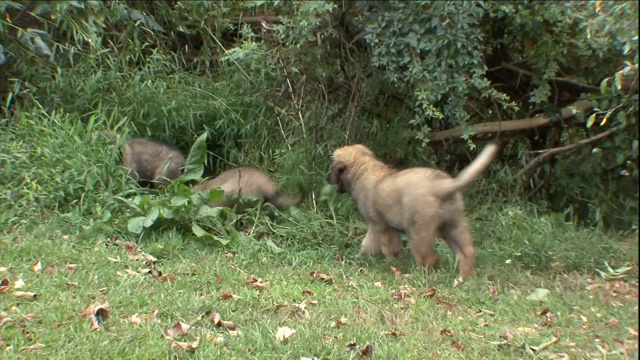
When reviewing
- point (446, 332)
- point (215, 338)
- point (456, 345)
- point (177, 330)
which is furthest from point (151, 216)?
point (456, 345)

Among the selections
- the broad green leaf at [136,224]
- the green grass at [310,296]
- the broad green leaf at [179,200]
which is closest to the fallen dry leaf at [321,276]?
the green grass at [310,296]

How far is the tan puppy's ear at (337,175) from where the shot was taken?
788 cm

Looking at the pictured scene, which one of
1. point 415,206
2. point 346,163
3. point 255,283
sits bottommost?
point 255,283

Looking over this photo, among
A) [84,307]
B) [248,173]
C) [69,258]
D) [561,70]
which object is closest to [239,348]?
[84,307]

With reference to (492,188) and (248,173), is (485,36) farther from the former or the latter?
(248,173)

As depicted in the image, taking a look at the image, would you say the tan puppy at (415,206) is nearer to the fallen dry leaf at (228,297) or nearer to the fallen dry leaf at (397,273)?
the fallen dry leaf at (397,273)

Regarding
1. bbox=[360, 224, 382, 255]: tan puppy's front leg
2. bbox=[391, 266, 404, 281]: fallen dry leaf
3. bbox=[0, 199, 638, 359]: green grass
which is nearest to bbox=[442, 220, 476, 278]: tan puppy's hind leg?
bbox=[0, 199, 638, 359]: green grass

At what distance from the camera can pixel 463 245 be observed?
283 inches

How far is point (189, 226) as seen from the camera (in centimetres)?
765

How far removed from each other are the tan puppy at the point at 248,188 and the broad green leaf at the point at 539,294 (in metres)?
2.64

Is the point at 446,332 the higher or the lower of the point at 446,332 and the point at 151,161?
the higher

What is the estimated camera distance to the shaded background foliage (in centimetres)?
830

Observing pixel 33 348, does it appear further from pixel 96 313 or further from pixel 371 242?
pixel 371 242

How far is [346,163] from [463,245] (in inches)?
51.9
